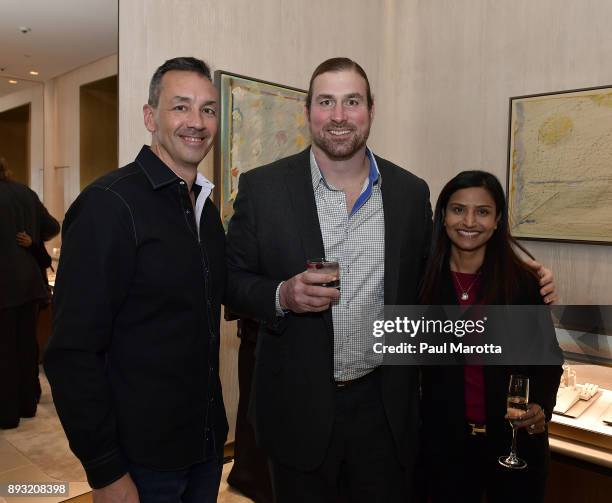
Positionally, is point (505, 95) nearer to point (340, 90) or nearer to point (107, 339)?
point (340, 90)

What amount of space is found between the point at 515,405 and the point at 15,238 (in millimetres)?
2140

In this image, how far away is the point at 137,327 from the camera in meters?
1.36

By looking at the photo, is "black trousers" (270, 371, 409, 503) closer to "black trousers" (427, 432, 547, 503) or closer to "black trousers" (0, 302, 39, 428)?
"black trousers" (427, 432, 547, 503)

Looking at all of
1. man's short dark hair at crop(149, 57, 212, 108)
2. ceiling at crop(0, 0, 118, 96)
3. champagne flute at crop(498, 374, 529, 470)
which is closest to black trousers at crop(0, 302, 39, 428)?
ceiling at crop(0, 0, 118, 96)

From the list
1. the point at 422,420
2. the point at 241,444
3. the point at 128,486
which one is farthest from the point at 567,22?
the point at 128,486

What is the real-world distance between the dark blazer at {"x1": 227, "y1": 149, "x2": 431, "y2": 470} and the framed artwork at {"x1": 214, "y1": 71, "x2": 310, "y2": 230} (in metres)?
1.25

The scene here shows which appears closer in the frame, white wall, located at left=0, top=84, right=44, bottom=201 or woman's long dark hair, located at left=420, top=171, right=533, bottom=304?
woman's long dark hair, located at left=420, top=171, right=533, bottom=304

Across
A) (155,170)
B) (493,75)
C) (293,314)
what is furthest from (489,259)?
(493,75)

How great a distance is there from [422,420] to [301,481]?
0.45 meters

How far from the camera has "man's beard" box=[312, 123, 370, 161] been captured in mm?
1718

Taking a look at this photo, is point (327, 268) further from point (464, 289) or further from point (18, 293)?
point (18, 293)

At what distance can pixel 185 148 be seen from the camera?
4.86ft

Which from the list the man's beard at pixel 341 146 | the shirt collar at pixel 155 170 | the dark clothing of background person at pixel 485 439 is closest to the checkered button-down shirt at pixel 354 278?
the man's beard at pixel 341 146

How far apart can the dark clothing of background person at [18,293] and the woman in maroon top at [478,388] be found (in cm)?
175
